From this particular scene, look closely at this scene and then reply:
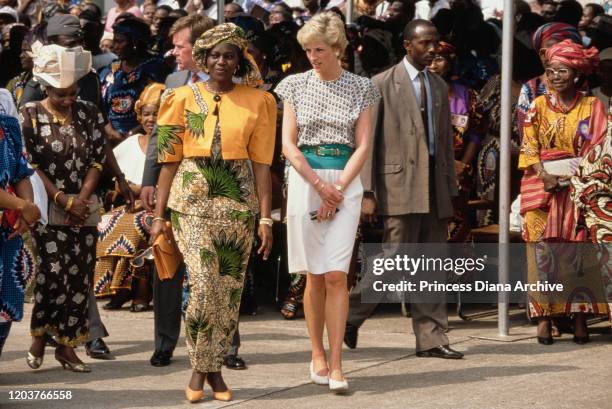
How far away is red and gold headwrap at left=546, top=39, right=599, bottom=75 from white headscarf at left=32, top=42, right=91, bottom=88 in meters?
3.14

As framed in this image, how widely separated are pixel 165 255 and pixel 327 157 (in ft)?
3.35

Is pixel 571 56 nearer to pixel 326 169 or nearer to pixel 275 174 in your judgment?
pixel 326 169

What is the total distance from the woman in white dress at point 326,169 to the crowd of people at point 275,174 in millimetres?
11

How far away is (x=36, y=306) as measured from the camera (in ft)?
25.2

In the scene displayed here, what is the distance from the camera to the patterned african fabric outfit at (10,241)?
6.38 metres

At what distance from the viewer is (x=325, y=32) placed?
710 cm

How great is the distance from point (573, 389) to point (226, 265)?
1.99 m

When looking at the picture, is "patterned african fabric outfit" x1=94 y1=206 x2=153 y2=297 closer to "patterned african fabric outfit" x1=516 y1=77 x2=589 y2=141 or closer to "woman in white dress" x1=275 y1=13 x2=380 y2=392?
"patterned african fabric outfit" x1=516 y1=77 x2=589 y2=141

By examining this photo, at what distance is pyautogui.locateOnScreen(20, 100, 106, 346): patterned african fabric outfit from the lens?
25.0 feet

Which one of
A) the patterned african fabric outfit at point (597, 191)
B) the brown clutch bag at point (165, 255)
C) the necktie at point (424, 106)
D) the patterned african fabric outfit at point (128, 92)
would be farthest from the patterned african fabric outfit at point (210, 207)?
the patterned african fabric outfit at point (128, 92)

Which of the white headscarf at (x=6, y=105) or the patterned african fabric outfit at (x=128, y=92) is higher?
the patterned african fabric outfit at (x=128, y=92)

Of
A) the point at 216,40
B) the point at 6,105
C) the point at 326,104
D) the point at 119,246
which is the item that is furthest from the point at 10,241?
the point at 119,246

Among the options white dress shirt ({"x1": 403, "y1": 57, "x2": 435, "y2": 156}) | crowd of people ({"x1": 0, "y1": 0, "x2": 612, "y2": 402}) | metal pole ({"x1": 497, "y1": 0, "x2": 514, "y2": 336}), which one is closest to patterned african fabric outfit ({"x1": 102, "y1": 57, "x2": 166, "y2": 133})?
crowd of people ({"x1": 0, "y1": 0, "x2": 612, "y2": 402})

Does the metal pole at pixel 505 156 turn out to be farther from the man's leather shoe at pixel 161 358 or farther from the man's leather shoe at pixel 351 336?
the man's leather shoe at pixel 161 358
